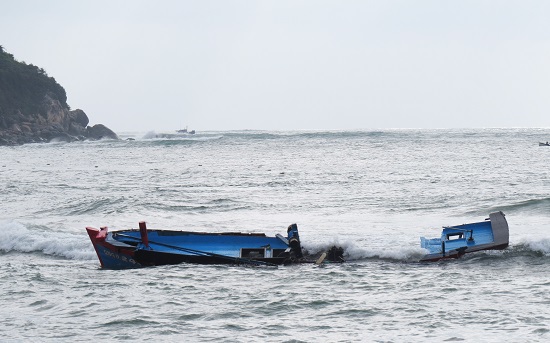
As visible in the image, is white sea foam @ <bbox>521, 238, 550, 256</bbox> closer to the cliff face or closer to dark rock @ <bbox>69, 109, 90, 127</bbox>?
the cliff face

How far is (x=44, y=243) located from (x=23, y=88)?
→ 108838 mm

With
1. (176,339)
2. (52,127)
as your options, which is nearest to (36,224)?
(176,339)

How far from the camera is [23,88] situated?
124250mm

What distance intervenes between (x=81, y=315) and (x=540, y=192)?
2404 centimetres

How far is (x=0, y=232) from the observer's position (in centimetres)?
2344

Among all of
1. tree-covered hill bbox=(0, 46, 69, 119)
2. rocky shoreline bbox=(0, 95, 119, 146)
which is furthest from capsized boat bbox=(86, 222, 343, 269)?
tree-covered hill bbox=(0, 46, 69, 119)

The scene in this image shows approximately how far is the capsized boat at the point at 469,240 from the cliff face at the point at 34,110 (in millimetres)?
96009

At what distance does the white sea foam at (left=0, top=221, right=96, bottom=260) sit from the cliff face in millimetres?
87986

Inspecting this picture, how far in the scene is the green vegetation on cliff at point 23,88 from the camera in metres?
119

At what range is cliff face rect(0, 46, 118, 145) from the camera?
114625 mm

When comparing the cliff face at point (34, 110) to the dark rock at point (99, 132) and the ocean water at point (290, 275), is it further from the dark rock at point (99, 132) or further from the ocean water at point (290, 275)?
the ocean water at point (290, 275)

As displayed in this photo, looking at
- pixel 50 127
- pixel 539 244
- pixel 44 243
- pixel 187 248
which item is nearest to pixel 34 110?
pixel 50 127

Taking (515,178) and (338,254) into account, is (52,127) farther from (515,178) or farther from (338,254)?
(338,254)

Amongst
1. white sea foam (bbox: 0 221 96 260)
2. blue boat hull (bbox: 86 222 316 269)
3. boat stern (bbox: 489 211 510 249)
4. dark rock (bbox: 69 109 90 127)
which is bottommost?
white sea foam (bbox: 0 221 96 260)
